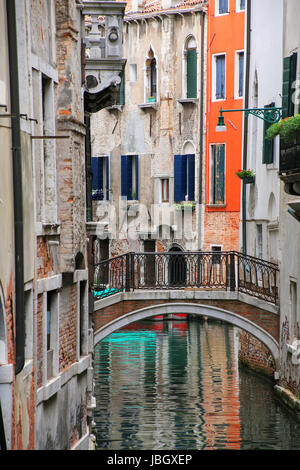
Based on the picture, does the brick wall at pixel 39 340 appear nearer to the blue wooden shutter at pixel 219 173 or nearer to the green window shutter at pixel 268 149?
the green window shutter at pixel 268 149

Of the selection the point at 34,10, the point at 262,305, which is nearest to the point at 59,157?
the point at 34,10

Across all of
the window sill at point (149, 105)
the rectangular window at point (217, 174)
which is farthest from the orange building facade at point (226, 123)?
the window sill at point (149, 105)

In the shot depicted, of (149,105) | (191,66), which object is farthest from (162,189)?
(191,66)

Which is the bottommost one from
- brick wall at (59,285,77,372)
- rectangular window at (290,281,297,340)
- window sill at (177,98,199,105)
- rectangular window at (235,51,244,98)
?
rectangular window at (290,281,297,340)

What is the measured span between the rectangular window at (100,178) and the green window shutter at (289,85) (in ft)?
60.0

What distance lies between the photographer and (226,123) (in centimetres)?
3066

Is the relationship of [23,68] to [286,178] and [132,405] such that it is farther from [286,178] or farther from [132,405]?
[132,405]

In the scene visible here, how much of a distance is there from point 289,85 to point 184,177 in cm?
1535

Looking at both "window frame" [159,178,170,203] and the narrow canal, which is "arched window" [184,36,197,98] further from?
the narrow canal

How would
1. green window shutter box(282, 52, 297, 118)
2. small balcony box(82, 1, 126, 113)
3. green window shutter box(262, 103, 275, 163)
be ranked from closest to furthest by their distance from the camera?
small balcony box(82, 1, 126, 113)
green window shutter box(282, 52, 297, 118)
green window shutter box(262, 103, 275, 163)

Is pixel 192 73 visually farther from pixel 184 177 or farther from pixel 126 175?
pixel 126 175

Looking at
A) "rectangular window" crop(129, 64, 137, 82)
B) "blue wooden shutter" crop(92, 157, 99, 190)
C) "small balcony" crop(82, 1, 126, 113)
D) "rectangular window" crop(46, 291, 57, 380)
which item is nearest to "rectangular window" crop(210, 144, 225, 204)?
"rectangular window" crop(129, 64, 137, 82)

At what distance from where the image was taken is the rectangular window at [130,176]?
3509 centimetres

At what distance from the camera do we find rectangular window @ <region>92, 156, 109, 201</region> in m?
35.9
